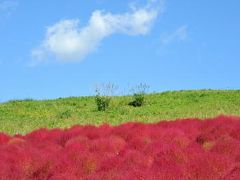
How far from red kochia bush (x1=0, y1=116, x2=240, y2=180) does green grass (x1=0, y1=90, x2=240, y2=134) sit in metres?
10.5

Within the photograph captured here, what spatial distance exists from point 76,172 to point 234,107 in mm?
20313

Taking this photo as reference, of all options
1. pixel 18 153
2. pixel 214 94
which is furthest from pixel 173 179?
pixel 214 94

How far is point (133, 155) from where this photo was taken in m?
9.26

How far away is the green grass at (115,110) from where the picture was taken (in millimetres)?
25469

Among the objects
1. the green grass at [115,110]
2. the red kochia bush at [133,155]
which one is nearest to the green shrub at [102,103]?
the green grass at [115,110]

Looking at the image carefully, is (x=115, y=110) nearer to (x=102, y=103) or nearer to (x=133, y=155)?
(x=102, y=103)

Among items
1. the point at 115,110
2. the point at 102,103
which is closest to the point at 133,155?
the point at 115,110

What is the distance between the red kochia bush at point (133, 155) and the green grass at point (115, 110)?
34.5 feet

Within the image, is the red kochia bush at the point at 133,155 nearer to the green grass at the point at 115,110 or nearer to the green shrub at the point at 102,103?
the green grass at the point at 115,110

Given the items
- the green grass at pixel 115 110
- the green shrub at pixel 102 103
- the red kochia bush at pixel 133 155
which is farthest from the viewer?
the green shrub at pixel 102 103

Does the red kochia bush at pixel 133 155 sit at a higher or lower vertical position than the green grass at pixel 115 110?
lower

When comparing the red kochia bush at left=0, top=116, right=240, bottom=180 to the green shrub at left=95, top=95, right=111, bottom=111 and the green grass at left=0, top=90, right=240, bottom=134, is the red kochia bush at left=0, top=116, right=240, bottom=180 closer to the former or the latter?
the green grass at left=0, top=90, right=240, bottom=134

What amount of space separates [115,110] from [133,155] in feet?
67.5

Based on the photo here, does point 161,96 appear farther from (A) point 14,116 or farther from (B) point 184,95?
(A) point 14,116
